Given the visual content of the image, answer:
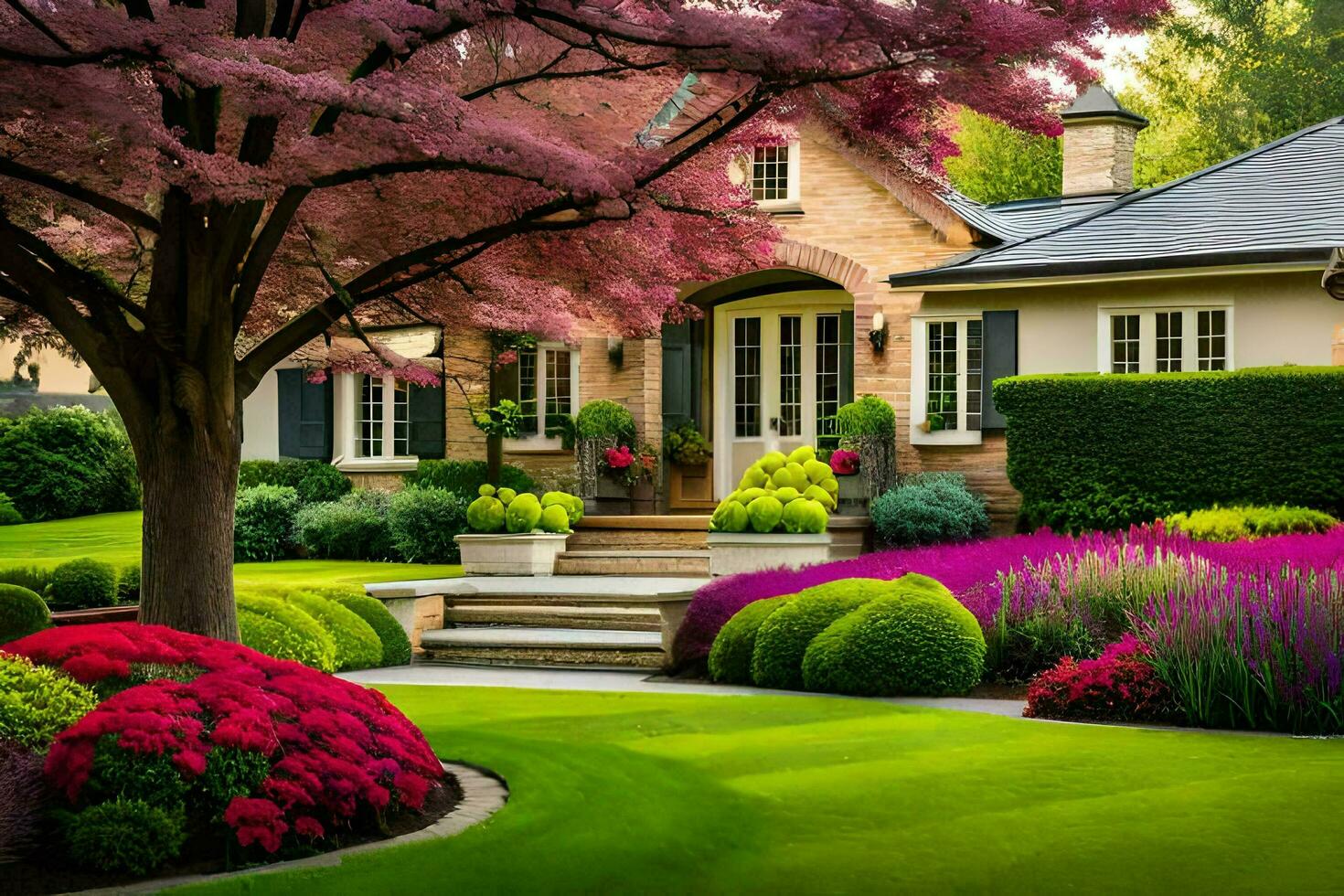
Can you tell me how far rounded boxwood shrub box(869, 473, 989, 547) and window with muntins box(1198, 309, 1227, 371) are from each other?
3138mm

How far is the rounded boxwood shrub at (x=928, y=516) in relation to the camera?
17766mm

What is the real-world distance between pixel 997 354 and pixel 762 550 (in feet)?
16.3

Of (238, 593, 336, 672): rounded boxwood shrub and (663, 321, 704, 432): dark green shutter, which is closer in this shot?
(238, 593, 336, 672): rounded boxwood shrub

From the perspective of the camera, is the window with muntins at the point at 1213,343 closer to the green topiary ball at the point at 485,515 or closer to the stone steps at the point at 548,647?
the stone steps at the point at 548,647

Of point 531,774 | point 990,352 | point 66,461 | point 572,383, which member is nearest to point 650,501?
point 572,383

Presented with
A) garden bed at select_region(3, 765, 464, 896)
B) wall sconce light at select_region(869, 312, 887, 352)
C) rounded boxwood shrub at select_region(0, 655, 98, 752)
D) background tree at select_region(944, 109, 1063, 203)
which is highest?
background tree at select_region(944, 109, 1063, 203)

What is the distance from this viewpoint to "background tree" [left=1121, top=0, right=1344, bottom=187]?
36.1 m

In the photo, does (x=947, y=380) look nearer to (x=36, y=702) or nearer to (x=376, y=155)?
(x=376, y=155)

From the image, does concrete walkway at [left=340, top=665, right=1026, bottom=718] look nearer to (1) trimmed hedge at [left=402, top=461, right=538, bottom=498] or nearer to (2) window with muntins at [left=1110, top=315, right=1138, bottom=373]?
(1) trimmed hedge at [left=402, top=461, right=538, bottom=498]

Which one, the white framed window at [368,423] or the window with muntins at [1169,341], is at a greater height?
the window with muntins at [1169,341]

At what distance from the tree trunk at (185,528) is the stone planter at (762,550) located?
789 cm

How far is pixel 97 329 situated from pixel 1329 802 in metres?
6.68

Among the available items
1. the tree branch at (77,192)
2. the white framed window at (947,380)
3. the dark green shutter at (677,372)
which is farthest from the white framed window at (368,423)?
the tree branch at (77,192)

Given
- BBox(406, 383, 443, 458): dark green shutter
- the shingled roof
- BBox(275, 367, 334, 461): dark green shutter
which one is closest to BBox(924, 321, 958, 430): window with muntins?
the shingled roof
